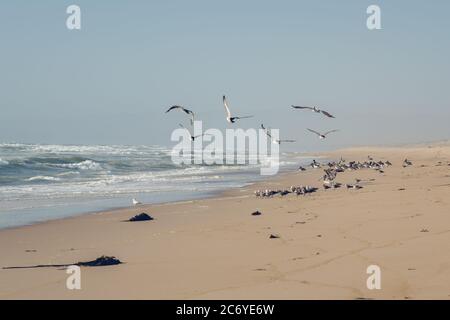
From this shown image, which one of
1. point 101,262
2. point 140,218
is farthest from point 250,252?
point 140,218

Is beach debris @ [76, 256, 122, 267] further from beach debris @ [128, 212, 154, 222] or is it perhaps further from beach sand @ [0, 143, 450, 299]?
beach debris @ [128, 212, 154, 222]

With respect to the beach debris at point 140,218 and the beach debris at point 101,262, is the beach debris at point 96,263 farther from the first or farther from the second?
the beach debris at point 140,218

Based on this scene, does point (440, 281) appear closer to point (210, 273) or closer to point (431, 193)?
point (210, 273)

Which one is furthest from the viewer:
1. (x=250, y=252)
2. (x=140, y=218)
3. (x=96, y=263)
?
(x=140, y=218)

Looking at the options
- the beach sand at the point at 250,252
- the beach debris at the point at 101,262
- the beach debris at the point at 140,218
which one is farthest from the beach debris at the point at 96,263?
the beach debris at the point at 140,218

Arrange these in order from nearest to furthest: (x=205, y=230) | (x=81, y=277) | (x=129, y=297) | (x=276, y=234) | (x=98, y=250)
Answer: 1. (x=129, y=297)
2. (x=81, y=277)
3. (x=98, y=250)
4. (x=276, y=234)
5. (x=205, y=230)

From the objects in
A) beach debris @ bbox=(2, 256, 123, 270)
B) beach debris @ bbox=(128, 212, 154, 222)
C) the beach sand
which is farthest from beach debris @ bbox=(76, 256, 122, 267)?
beach debris @ bbox=(128, 212, 154, 222)

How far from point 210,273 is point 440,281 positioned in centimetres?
273

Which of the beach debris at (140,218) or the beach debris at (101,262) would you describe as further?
the beach debris at (140,218)

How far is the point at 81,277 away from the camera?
7.84m

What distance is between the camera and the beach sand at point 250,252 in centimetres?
696

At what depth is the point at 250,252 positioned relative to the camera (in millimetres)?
9227

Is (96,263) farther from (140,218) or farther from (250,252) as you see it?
(140,218)
